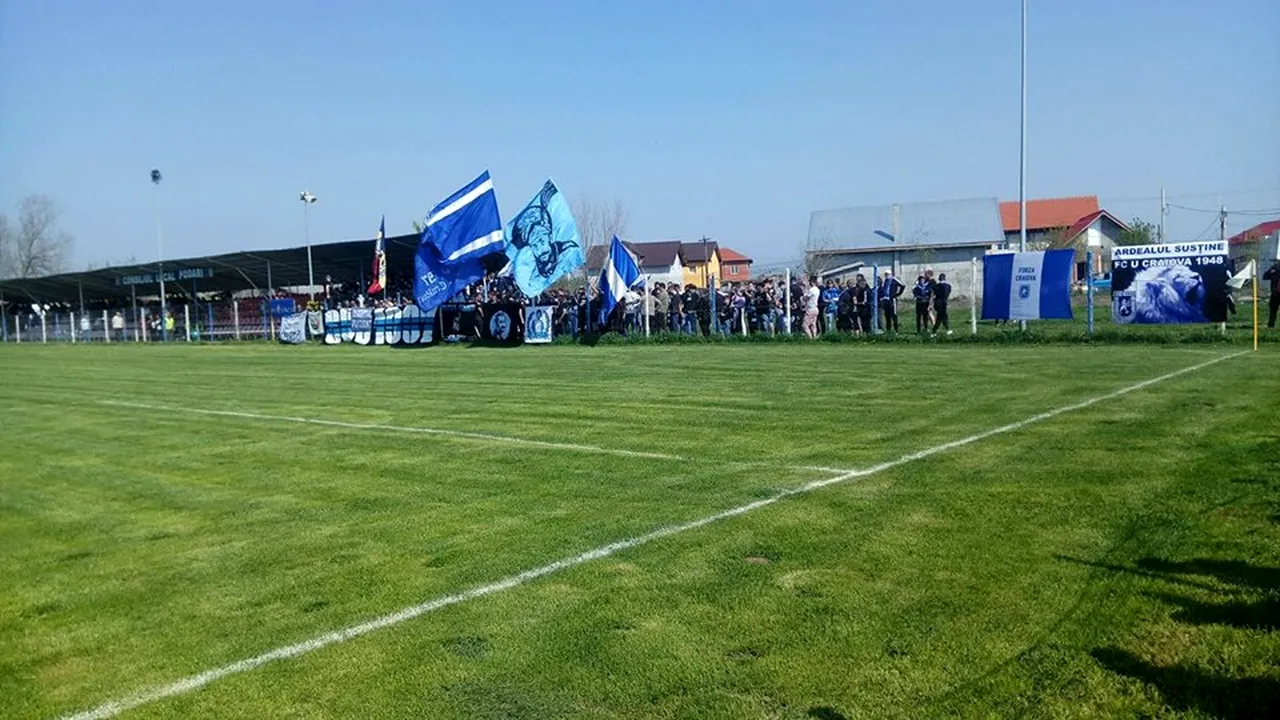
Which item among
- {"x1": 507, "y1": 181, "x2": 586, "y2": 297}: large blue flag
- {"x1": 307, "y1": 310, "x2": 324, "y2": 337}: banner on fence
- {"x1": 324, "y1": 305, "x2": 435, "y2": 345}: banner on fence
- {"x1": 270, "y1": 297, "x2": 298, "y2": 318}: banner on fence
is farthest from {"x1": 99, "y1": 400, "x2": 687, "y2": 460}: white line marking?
{"x1": 270, "y1": 297, "x2": 298, "y2": 318}: banner on fence

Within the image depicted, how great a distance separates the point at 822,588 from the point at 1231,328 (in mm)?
21717

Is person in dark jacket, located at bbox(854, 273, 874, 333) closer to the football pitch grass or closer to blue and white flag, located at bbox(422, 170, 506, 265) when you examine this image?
blue and white flag, located at bbox(422, 170, 506, 265)

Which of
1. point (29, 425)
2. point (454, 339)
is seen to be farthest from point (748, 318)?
point (29, 425)

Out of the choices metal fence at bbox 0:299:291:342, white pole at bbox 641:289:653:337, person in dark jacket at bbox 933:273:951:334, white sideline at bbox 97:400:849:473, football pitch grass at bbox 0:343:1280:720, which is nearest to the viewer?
football pitch grass at bbox 0:343:1280:720

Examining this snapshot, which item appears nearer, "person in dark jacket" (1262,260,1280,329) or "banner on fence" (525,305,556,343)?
"person in dark jacket" (1262,260,1280,329)

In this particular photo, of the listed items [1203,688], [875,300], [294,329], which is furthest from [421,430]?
[294,329]

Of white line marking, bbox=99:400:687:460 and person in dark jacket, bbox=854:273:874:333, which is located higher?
person in dark jacket, bbox=854:273:874:333

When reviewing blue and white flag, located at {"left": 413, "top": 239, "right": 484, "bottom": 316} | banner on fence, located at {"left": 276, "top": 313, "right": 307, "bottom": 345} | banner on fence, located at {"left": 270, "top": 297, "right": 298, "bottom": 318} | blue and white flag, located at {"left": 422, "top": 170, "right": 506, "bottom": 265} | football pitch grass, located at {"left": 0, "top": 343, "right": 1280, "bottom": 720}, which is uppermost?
blue and white flag, located at {"left": 422, "top": 170, "right": 506, "bottom": 265}

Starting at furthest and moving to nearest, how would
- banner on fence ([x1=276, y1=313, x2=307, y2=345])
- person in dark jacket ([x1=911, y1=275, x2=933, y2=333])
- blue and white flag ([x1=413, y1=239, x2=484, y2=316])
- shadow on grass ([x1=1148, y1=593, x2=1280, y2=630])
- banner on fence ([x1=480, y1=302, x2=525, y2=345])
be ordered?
banner on fence ([x1=276, y1=313, x2=307, y2=345]) → banner on fence ([x1=480, y1=302, x2=525, y2=345]) → blue and white flag ([x1=413, y1=239, x2=484, y2=316]) → person in dark jacket ([x1=911, y1=275, x2=933, y2=333]) → shadow on grass ([x1=1148, y1=593, x2=1280, y2=630])

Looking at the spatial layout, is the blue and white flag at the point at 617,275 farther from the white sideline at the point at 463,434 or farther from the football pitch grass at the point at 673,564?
the football pitch grass at the point at 673,564

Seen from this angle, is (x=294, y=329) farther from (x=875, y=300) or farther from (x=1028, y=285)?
(x=1028, y=285)

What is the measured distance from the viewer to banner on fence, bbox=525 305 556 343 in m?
32.9

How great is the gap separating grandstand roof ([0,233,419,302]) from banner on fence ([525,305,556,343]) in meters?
10.6

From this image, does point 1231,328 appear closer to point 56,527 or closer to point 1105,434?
point 1105,434
